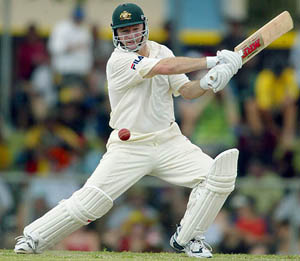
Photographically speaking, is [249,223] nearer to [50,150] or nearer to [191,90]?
[50,150]

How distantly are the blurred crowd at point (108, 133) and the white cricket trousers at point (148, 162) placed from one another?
9.20 feet

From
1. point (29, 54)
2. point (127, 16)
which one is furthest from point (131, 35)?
point (29, 54)

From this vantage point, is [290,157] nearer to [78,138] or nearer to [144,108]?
[78,138]

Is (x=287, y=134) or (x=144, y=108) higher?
(x=144, y=108)

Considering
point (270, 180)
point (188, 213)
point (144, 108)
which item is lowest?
point (270, 180)

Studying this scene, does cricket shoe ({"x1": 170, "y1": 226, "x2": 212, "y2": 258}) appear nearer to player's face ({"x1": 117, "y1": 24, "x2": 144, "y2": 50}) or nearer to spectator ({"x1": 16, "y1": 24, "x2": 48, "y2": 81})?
player's face ({"x1": 117, "y1": 24, "x2": 144, "y2": 50})

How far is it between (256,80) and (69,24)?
2.55 m

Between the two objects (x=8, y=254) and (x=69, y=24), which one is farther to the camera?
(x=69, y=24)

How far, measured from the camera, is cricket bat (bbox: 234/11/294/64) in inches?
275

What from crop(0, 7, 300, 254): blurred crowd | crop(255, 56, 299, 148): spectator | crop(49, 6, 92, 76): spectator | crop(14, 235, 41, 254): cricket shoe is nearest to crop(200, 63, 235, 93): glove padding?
crop(14, 235, 41, 254): cricket shoe

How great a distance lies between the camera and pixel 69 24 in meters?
12.1

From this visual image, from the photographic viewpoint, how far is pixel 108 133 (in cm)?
1152

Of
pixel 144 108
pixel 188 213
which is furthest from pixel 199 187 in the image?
pixel 144 108

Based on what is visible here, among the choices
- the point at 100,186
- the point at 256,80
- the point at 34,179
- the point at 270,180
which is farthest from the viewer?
the point at 256,80
